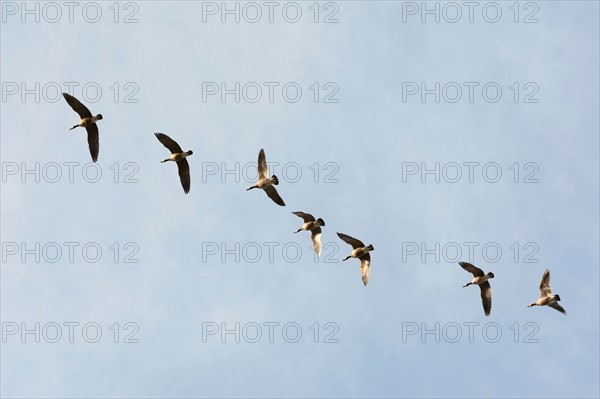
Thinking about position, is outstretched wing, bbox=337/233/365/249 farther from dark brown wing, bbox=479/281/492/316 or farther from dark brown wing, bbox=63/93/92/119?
dark brown wing, bbox=63/93/92/119

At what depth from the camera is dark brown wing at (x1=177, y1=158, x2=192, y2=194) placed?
10394 centimetres

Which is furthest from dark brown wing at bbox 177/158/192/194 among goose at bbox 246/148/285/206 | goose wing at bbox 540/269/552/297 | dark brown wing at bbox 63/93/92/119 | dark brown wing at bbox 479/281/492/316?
goose wing at bbox 540/269/552/297

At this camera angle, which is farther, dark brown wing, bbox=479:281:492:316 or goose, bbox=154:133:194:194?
dark brown wing, bbox=479:281:492:316

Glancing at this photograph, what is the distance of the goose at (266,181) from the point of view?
104m

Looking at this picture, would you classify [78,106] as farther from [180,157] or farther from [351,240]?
[351,240]

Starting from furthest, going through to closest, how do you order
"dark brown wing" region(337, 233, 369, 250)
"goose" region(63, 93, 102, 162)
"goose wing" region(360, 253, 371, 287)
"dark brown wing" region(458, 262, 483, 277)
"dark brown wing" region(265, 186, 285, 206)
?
"dark brown wing" region(265, 186, 285, 206) < "goose wing" region(360, 253, 371, 287) < "dark brown wing" region(337, 233, 369, 250) < "dark brown wing" region(458, 262, 483, 277) < "goose" region(63, 93, 102, 162)

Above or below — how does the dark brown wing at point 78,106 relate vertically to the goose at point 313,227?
above

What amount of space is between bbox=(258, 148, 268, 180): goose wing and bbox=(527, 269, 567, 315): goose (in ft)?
51.3

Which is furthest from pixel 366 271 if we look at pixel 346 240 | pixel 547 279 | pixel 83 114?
pixel 83 114

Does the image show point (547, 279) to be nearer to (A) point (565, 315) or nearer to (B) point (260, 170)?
(A) point (565, 315)

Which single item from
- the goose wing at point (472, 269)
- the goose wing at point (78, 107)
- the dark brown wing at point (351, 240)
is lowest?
the goose wing at point (472, 269)

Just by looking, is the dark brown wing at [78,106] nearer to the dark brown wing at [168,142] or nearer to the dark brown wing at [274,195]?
the dark brown wing at [168,142]

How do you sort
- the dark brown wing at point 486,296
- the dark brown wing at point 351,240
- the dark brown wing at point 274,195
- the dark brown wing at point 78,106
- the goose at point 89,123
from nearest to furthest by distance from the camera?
1. the dark brown wing at point 78,106
2. the goose at point 89,123
3. the dark brown wing at point 351,240
4. the dark brown wing at point 274,195
5. the dark brown wing at point 486,296

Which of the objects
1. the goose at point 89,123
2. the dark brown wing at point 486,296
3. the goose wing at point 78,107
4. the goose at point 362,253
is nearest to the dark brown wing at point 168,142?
the goose at point 89,123
